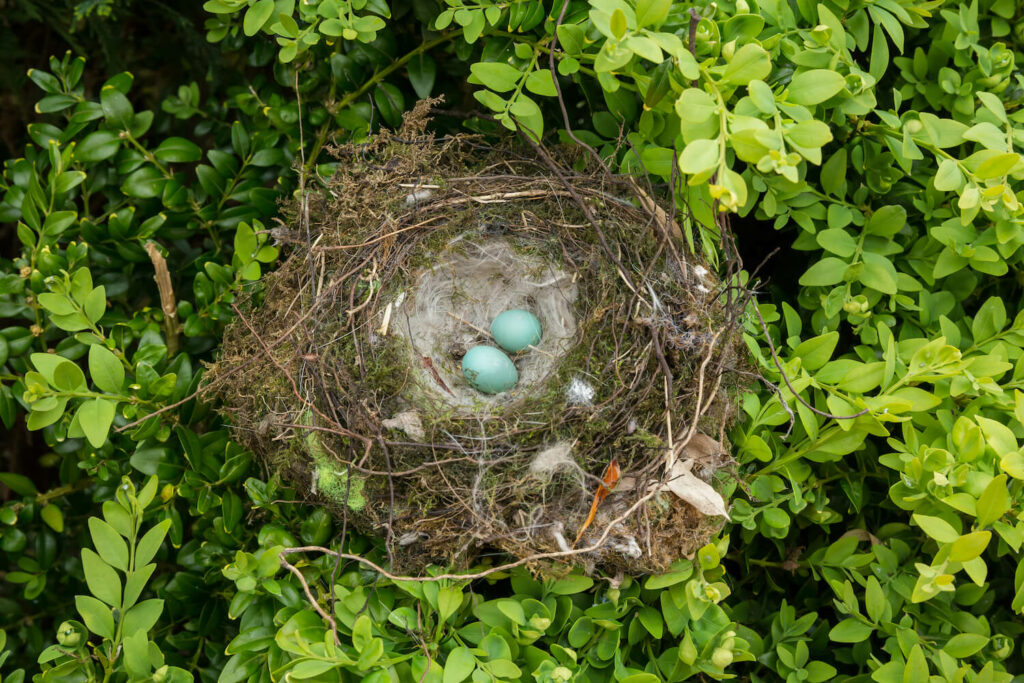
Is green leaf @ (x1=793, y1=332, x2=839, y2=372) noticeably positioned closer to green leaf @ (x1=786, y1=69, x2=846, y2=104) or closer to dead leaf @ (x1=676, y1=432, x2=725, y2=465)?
dead leaf @ (x1=676, y1=432, x2=725, y2=465)

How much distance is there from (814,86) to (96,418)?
115cm

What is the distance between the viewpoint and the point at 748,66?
982mm

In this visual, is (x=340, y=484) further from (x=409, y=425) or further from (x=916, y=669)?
(x=916, y=669)

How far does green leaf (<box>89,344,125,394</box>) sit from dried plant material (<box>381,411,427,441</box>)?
44 cm

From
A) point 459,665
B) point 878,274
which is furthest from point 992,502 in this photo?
point 459,665

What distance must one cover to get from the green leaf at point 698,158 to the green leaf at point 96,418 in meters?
0.93

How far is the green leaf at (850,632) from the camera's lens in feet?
4.13

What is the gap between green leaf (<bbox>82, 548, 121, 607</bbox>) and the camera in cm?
115

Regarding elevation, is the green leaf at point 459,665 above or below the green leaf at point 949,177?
below

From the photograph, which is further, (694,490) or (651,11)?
(694,490)

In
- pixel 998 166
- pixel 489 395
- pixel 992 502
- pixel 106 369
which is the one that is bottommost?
pixel 489 395

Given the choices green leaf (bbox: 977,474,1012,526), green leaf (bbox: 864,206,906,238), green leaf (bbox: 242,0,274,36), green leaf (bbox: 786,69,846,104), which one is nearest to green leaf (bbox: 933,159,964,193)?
green leaf (bbox: 864,206,906,238)

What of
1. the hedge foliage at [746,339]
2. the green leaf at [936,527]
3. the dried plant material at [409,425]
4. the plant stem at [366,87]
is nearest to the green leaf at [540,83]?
the hedge foliage at [746,339]

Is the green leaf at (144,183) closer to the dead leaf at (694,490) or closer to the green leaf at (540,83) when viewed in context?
the green leaf at (540,83)
